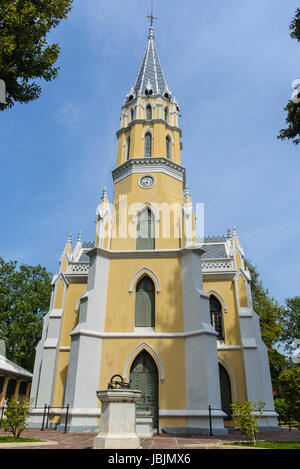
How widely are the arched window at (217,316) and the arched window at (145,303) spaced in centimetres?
421

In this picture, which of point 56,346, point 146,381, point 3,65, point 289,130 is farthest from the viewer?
point 56,346

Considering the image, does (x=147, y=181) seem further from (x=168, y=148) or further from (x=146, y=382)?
(x=146, y=382)

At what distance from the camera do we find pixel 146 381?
15.8 m

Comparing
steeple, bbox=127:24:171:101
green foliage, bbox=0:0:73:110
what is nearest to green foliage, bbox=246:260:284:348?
steeple, bbox=127:24:171:101

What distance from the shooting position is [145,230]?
19375 millimetres

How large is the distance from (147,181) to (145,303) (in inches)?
298

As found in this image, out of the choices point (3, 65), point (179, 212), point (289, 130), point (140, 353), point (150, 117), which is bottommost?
point (140, 353)

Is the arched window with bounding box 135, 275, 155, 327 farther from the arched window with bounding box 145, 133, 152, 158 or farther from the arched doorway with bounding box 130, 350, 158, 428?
the arched window with bounding box 145, 133, 152, 158
